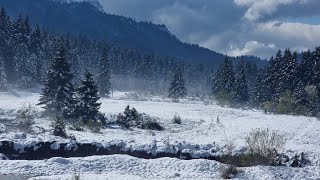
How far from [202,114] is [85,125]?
18.9 metres

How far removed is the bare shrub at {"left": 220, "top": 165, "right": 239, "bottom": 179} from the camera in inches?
962

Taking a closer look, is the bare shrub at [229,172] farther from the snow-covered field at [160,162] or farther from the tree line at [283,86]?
the tree line at [283,86]

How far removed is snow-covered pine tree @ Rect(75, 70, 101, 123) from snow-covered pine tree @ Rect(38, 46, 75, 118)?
2804mm

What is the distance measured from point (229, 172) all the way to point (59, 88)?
2751 centimetres

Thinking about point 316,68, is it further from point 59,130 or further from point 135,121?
point 59,130

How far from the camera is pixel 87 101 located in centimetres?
4259

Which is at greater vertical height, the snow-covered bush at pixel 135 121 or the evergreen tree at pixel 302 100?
the evergreen tree at pixel 302 100

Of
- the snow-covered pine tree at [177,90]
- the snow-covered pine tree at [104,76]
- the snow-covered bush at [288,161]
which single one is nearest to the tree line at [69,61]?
the snow-covered pine tree at [104,76]

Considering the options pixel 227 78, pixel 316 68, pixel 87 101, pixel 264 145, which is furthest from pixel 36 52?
pixel 264 145

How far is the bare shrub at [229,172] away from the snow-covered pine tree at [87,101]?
1951 centimetres

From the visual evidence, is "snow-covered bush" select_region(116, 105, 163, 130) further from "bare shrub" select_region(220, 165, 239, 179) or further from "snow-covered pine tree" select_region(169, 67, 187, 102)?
"snow-covered pine tree" select_region(169, 67, 187, 102)

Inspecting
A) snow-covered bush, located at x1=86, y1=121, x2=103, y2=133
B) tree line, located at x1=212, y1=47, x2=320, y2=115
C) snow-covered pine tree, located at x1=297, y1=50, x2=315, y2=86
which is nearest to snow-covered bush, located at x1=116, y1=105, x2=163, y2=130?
snow-covered bush, located at x1=86, y1=121, x2=103, y2=133

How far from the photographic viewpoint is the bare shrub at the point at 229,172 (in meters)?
24.4

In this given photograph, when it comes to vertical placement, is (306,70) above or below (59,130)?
above
